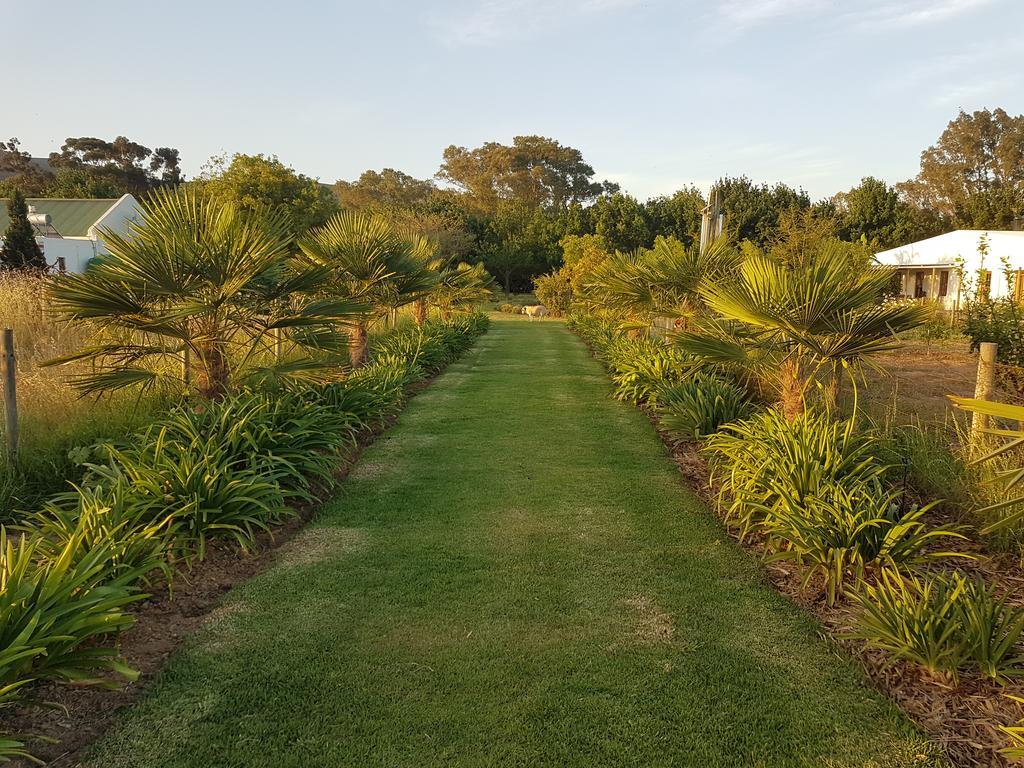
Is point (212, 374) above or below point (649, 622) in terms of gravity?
above

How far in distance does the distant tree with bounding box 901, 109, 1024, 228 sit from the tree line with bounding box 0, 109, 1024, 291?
0.25 feet

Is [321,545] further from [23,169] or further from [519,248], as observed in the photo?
[23,169]

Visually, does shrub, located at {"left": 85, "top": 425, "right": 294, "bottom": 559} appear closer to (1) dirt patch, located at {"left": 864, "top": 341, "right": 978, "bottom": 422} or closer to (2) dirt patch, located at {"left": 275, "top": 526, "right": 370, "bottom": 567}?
(2) dirt patch, located at {"left": 275, "top": 526, "right": 370, "bottom": 567}

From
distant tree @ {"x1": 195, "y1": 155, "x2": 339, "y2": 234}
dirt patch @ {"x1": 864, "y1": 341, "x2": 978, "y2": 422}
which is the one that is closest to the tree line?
distant tree @ {"x1": 195, "y1": 155, "x2": 339, "y2": 234}

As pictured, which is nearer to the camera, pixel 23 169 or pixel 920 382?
pixel 920 382

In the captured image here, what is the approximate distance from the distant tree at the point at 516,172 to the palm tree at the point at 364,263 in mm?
48854

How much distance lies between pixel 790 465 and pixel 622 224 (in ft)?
118

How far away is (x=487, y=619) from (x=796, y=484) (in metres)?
2.39

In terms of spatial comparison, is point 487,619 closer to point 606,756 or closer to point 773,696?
point 606,756

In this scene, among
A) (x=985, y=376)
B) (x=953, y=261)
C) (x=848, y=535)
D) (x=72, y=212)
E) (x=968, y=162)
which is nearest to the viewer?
(x=848, y=535)

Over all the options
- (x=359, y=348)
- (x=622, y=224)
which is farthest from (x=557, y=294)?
(x=359, y=348)

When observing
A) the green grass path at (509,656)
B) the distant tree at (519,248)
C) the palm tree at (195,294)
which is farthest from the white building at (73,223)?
the green grass path at (509,656)

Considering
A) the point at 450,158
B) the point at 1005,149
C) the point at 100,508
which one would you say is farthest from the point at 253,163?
the point at 1005,149

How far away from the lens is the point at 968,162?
49.6 meters
